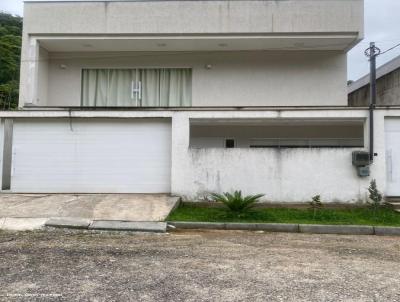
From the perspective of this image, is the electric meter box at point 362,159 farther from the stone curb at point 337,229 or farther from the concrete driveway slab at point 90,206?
the concrete driveway slab at point 90,206

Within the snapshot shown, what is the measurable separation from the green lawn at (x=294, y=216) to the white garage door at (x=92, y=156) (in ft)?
7.96

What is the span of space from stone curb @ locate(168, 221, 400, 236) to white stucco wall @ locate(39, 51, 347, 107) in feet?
23.5

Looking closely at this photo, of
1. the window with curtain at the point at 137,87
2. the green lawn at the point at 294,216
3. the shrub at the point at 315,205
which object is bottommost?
the green lawn at the point at 294,216

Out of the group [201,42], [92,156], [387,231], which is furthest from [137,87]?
[387,231]

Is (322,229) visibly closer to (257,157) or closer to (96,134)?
(257,157)

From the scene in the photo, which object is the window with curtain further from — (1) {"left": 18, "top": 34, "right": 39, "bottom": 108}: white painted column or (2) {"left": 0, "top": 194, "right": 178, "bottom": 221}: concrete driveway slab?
(2) {"left": 0, "top": 194, "right": 178, "bottom": 221}: concrete driveway slab

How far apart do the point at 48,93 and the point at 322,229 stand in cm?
1202

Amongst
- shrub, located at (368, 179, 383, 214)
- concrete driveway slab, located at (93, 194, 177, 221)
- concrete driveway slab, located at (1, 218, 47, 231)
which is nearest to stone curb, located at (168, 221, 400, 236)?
concrete driveway slab, located at (93, 194, 177, 221)

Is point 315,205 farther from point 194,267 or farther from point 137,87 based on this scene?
point 137,87

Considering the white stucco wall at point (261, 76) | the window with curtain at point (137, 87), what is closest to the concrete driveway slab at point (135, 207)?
the window with curtain at point (137, 87)

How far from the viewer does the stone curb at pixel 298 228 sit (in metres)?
9.14

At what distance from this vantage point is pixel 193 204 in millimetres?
12188

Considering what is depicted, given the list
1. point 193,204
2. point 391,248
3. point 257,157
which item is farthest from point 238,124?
point 391,248

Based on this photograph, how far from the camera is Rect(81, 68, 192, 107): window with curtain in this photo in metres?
15.9
